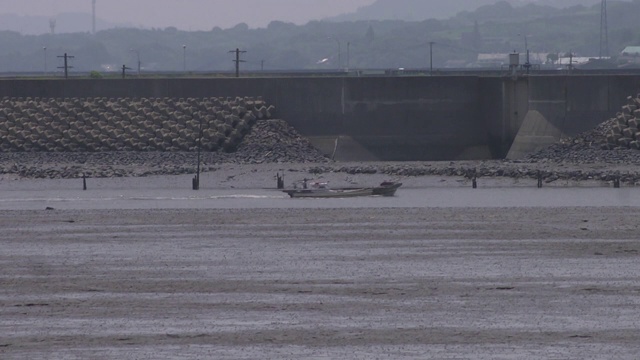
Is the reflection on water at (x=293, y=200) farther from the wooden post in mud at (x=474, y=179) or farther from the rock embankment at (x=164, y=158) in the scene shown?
the rock embankment at (x=164, y=158)

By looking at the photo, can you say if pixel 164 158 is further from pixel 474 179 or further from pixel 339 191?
pixel 474 179

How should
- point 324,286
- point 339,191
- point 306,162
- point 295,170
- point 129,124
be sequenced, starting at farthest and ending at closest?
point 129,124 → point 306,162 → point 295,170 → point 339,191 → point 324,286

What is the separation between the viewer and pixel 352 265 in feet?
69.4

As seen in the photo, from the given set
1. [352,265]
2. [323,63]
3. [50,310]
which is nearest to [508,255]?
[352,265]

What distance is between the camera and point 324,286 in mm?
19203

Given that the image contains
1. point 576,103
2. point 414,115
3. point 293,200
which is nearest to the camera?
point 293,200

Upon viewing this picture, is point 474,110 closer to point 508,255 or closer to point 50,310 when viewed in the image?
point 508,255

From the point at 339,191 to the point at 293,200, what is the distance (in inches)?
50.0

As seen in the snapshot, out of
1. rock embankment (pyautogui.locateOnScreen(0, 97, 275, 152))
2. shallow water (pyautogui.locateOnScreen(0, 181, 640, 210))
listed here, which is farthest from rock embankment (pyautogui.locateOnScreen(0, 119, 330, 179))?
shallow water (pyautogui.locateOnScreen(0, 181, 640, 210))

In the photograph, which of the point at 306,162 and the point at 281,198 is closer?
the point at 281,198

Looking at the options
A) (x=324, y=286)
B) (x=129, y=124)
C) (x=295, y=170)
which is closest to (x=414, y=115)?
(x=295, y=170)

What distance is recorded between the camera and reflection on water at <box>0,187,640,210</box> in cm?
3091

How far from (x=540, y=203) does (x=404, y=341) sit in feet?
52.0

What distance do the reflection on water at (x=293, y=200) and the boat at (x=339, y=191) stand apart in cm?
31
